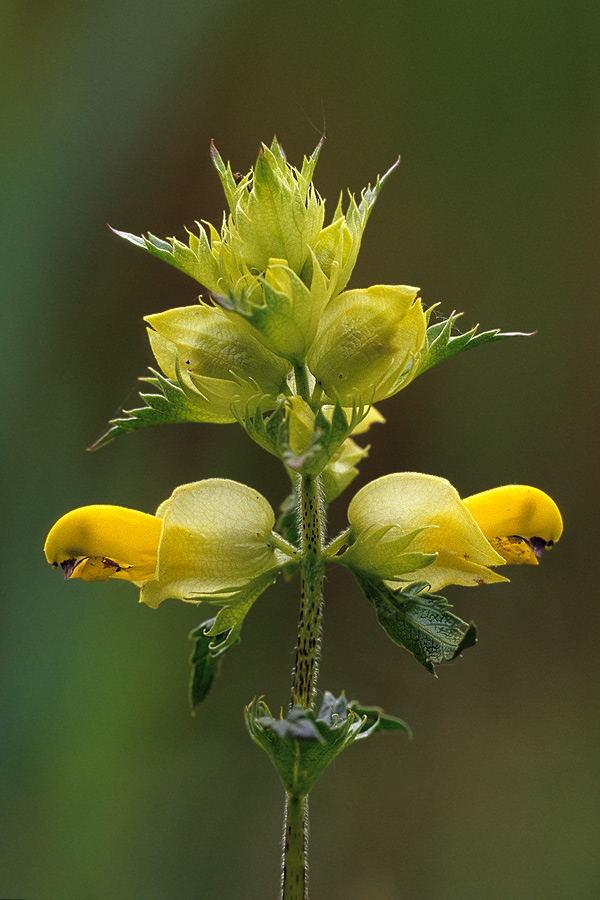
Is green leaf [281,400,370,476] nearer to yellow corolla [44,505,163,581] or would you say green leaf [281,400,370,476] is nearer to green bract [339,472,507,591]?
green bract [339,472,507,591]

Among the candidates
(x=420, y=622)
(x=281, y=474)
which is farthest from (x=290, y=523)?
(x=281, y=474)

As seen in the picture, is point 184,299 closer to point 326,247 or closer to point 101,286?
point 101,286

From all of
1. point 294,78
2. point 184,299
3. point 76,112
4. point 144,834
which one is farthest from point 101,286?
point 144,834

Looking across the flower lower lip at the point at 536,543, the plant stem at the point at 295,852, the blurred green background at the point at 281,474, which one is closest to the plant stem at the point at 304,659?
the plant stem at the point at 295,852

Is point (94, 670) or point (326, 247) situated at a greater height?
point (326, 247)

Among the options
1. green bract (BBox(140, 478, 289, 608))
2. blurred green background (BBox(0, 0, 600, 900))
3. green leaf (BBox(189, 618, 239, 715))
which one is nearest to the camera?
green bract (BBox(140, 478, 289, 608))

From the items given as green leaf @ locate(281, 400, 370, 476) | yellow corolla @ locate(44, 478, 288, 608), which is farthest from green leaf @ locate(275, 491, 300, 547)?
green leaf @ locate(281, 400, 370, 476)

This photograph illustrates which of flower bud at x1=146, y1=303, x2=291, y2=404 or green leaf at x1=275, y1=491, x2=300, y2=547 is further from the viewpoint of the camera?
green leaf at x1=275, y1=491, x2=300, y2=547

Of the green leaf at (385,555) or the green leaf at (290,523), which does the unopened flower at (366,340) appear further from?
the green leaf at (290,523)
